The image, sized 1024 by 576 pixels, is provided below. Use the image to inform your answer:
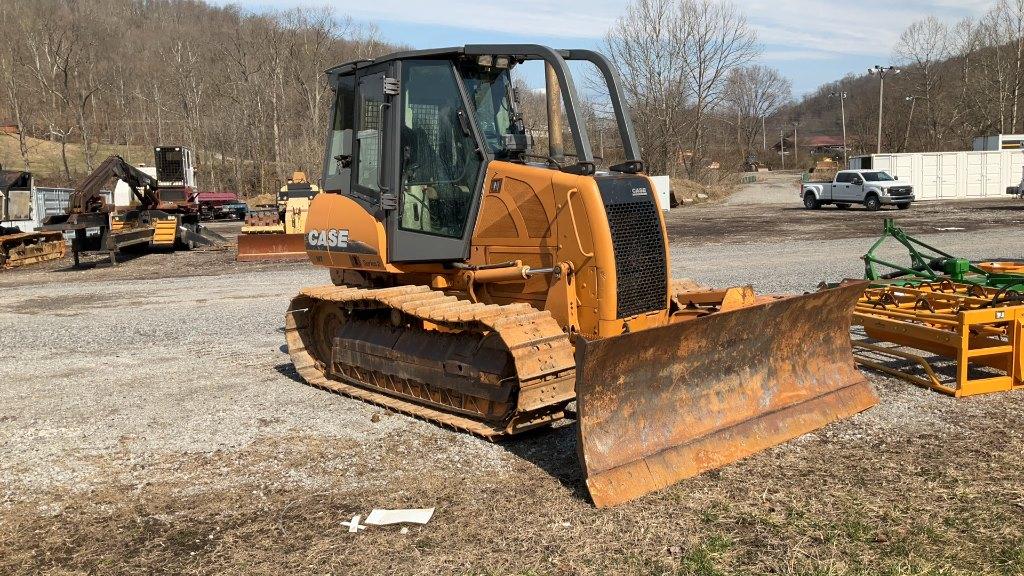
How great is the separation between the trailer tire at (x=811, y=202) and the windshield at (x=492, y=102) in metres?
32.8

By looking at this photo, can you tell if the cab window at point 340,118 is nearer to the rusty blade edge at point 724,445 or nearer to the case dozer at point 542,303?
the case dozer at point 542,303

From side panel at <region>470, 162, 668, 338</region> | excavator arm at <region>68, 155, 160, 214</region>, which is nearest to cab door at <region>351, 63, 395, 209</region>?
Result: side panel at <region>470, 162, 668, 338</region>

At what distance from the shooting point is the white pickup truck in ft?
111

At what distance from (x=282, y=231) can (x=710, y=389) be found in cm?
1893

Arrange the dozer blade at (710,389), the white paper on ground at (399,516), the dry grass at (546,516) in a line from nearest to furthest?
1. the dry grass at (546,516)
2. the white paper on ground at (399,516)
3. the dozer blade at (710,389)

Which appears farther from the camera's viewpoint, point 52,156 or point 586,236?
point 52,156

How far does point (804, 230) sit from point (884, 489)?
72.0 ft

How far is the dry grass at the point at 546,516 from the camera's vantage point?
393cm

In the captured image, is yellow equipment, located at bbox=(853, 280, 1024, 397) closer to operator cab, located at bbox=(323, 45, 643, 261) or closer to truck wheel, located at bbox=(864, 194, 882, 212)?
operator cab, located at bbox=(323, 45, 643, 261)

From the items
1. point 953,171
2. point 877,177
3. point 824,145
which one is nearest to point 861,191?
point 877,177

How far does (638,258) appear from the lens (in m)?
5.93

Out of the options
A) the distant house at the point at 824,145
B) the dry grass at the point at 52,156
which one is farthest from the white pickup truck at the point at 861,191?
the distant house at the point at 824,145

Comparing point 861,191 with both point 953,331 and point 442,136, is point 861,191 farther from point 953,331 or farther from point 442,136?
point 442,136

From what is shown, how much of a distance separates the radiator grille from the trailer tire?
108ft
